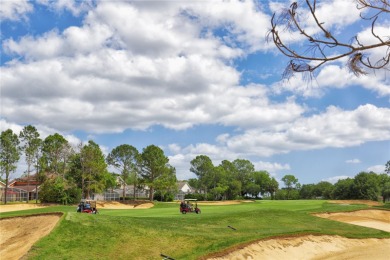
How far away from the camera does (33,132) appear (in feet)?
260

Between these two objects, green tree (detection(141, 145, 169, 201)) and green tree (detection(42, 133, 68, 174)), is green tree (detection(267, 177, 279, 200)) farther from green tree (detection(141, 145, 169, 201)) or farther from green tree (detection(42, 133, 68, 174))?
green tree (detection(42, 133, 68, 174))

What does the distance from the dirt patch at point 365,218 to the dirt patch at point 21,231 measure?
26.1m

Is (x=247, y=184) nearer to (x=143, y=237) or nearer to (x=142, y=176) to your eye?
(x=142, y=176)

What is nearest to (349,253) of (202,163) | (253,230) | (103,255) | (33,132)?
(253,230)

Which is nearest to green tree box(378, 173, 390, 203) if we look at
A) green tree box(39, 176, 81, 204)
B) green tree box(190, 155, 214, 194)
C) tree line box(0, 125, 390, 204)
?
tree line box(0, 125, 390, 204)

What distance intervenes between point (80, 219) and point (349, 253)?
16.5m

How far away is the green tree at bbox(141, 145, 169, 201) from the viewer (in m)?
→ 94.6

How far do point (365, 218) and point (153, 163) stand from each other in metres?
58.8

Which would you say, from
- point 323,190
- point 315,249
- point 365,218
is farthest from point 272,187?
point 315,249

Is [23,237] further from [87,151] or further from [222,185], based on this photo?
[222,185]

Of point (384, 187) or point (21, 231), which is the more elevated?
point (384, 187)

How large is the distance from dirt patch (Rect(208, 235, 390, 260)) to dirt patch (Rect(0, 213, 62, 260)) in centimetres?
1051

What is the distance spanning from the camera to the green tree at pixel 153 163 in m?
94.6

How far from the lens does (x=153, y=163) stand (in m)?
94.8
